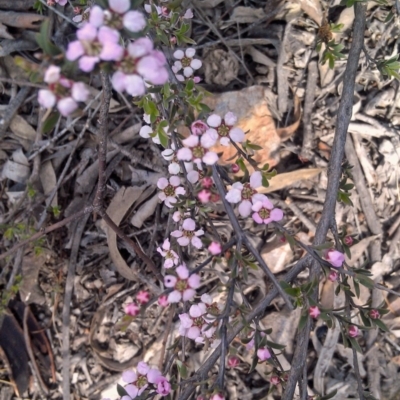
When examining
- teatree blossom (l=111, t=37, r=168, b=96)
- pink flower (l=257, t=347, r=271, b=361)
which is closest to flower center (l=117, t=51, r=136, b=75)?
teatree blossom (l=111, t=37, r=168, b=96)

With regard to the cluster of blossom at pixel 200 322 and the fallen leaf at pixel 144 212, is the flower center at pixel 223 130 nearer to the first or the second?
the cluster of blossom at pixel 200 322

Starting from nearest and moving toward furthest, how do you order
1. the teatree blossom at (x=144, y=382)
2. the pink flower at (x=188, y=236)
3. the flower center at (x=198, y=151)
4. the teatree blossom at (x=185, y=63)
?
the flower center at (x=198, y=151) → the teatree blossom at (x=144, y=382) → the pink flower at (x=188, y=236) → the teatree blossom at (x=185, y=63)

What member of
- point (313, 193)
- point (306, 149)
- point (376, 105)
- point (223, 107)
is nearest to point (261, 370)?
point (313, 193)

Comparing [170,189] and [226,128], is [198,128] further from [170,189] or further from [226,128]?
[170,189]

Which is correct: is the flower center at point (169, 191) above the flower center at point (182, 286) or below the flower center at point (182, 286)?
below

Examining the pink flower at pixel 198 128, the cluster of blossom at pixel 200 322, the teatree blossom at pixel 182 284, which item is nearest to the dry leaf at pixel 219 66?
the pink flower at pixel 198 128

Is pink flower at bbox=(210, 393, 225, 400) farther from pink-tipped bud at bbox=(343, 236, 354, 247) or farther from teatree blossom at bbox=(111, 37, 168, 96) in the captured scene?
teatree blossom at bbox=(111, 37, 168, 96)

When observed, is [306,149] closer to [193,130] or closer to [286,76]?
[286,76]
